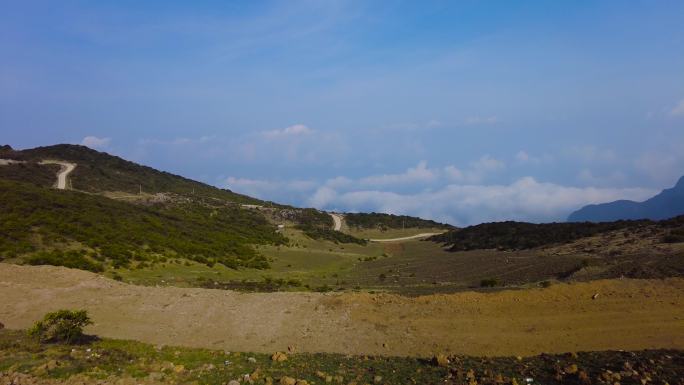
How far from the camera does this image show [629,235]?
3797 cm

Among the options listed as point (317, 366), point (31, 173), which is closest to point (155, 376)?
point (317, 366)

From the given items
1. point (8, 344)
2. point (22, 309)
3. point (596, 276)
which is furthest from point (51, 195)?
point (596, 276)

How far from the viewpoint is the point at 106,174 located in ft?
339

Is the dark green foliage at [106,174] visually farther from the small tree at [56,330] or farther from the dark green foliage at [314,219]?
the small tree at [56,330]

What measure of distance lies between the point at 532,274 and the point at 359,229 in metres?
80.1

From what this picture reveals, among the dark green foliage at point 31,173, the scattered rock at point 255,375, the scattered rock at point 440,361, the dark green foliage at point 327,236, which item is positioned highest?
the dark green foliage at point 31,173

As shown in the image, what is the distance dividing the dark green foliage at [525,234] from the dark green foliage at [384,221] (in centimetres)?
4335

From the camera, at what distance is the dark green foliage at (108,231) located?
3269cm

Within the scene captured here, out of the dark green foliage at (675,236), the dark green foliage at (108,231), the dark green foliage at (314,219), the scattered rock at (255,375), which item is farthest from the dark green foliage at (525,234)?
the dark green foliage at (314,219)

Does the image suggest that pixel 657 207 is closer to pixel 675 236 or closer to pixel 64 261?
pixel 675 236

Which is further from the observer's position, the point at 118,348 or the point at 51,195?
the point at 51,195

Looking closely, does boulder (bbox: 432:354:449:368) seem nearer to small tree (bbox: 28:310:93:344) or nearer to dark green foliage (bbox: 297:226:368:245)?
small tree (bbox: 28:310:93:344)

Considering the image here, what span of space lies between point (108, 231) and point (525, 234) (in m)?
42.1

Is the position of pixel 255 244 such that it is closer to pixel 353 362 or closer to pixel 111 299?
pixel 111 299
